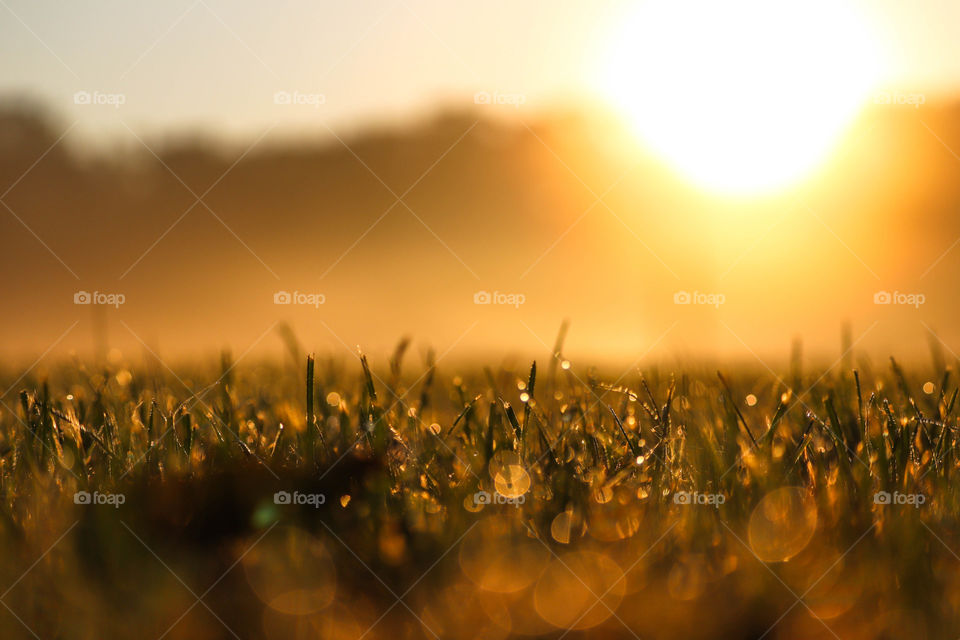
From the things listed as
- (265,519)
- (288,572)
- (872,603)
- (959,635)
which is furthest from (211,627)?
(959,635)

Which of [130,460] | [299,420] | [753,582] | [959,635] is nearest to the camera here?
[959,635]

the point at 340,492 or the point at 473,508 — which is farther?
the point at 340,492

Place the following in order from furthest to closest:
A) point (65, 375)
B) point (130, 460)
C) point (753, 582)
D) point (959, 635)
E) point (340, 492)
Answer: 1. point (65, 375)
2. point (130, 460)
3. point (340, 492)
4. point (753, 582)
5. point (959, 635)

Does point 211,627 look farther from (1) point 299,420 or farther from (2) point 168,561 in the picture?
(1) point 299,420

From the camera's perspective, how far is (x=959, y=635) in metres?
1.51

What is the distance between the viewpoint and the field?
5.15 feet

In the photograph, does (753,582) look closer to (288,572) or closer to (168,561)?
(288,572)

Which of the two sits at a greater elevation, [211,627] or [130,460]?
[130,460]

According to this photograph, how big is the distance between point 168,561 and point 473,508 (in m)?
0.72

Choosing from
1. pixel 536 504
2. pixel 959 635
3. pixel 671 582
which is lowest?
pixel 959 635

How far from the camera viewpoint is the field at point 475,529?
157cm

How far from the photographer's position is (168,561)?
1.74 metres

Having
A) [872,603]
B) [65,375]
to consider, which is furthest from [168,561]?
[65,375]

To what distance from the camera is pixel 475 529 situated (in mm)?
1831
